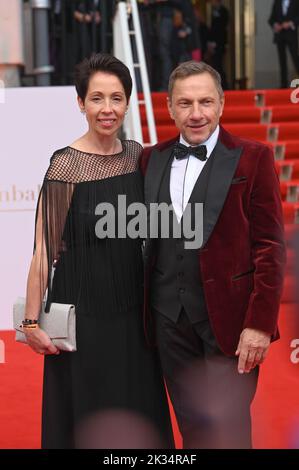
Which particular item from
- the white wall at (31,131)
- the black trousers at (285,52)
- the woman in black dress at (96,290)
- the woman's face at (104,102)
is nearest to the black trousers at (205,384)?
the woman in black dress at (96,290)

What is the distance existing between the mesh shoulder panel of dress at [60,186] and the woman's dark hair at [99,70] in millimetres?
218

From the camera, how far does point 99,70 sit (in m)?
3.03

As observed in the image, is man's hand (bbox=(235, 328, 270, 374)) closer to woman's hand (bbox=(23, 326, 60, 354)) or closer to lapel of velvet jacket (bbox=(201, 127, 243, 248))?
lapel of velvet jacket (bbox=(201, 127, 243, 248))

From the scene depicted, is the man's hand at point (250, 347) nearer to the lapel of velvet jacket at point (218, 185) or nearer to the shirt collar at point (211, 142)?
the lapel of velvet jacket at point (218, 185)

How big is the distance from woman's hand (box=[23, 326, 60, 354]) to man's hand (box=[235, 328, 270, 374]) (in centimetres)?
65

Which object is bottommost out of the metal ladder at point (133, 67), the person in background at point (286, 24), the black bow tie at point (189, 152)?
the black bow tie at point (189, 152)

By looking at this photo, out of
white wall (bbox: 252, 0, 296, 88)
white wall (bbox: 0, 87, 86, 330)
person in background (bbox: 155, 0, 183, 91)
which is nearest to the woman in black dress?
white wall (bbox: 0, 87, 86, 330)

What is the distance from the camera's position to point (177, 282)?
9.66 feet

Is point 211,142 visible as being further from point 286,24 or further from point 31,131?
point 286,24

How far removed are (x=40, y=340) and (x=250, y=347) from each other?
0.73 meters

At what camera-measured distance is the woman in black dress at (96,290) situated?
305 cm

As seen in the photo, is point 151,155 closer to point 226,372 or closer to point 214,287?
point 214,287

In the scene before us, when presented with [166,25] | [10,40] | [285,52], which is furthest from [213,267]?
[285,52]
